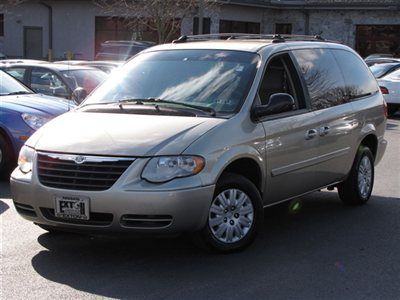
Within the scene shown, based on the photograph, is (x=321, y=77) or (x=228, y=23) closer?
(x=321, y=77)

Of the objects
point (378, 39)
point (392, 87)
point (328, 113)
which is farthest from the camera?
point (378, 39)

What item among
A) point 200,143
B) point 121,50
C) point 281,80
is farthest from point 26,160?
point 121,50

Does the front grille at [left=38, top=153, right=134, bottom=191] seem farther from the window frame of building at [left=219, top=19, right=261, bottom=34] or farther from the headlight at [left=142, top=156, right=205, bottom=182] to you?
the window frame of building at [left=219, top=19, right=261, bottom=34]

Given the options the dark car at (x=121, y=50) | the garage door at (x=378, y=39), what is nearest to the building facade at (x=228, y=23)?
the garage door at (x=378, y=39)

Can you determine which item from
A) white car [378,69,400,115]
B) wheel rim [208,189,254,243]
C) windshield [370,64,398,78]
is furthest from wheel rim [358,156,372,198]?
windshield [370,64,398,78]

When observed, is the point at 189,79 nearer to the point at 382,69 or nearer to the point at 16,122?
the point at 16,122

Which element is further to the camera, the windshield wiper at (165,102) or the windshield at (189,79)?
the windshield at (189,79)

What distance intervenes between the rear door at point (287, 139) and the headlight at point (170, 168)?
38.9 inches

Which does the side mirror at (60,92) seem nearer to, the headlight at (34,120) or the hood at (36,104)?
the hood at (36,104)

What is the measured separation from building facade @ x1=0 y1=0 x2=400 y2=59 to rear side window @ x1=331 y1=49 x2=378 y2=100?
24.9m

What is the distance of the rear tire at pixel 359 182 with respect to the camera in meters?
7.43

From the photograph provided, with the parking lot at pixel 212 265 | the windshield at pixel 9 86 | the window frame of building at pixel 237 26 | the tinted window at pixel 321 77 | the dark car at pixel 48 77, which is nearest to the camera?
the parking lot at pixel 212 265

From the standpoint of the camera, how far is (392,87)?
1850 centimetres

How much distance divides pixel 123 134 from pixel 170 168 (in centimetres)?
51
